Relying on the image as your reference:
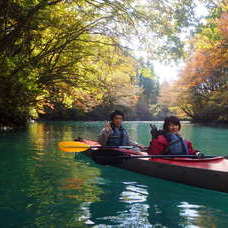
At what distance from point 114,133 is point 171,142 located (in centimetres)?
201

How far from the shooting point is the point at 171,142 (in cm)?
628

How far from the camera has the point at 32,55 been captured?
1213cm

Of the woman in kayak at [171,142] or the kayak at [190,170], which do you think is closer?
the kayak at [190,170]

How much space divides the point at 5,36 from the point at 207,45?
5.70 metres

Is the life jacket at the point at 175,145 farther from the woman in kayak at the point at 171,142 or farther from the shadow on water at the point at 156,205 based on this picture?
the shadow on water at the point at 156,205

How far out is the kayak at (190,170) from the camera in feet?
16.8

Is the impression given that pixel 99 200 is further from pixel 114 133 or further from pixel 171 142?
pixel 114 133

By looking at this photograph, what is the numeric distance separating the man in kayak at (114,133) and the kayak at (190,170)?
52.0 inches

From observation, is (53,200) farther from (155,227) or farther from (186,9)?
(186,9)

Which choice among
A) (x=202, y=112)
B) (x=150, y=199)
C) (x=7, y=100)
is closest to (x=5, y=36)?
(x=7, y=100)

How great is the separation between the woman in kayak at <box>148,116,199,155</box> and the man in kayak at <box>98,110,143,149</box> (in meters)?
1.64

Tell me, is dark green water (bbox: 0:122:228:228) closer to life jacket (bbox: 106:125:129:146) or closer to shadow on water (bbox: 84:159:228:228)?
shadow on water (bbox: 84:159:228:228)

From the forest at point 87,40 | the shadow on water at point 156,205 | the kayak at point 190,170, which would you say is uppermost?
the forest at point 87,40

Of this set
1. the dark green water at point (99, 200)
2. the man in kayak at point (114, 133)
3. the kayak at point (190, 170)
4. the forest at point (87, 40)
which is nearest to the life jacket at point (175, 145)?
the kayak at point (190, 170)
